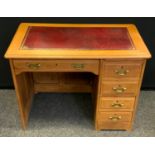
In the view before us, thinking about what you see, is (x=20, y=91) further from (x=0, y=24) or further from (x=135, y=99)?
(x=135, y=99)

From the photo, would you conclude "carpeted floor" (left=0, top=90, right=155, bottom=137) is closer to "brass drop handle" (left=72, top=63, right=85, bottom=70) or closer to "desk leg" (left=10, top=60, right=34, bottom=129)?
"desk leg" (left=10, top=60, right=34, bottom=129)

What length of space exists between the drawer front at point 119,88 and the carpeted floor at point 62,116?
0.42 meters

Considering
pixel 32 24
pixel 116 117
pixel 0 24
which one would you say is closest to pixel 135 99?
pixel 116 117

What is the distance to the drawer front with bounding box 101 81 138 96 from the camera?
151 cm

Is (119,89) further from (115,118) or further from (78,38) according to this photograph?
(78,38)

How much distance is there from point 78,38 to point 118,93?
→ 1.72 feet

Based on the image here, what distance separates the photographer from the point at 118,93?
156 cm

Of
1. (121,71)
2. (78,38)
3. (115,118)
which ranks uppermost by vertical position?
(78,38)

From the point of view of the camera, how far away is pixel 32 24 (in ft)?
5.92

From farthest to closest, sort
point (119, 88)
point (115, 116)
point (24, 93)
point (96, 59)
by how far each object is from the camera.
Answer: point (24, 93) → point (115, 116) → point (119, 88) → point (96, 59)

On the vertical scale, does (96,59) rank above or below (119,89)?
above

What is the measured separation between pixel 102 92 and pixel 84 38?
1.45 ft

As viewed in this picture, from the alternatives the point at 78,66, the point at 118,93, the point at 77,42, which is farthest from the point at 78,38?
the point at 118,93

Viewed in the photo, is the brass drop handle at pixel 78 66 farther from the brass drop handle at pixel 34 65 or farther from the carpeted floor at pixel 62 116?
the carpeted floor at pixel 62 116
